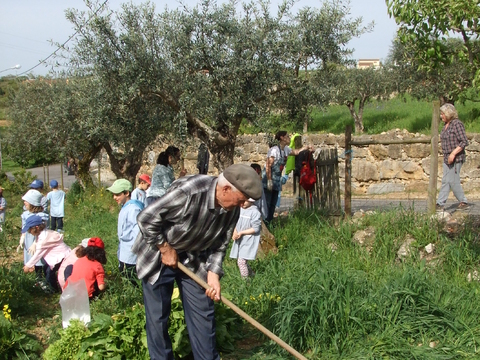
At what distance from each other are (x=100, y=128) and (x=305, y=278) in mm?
4455

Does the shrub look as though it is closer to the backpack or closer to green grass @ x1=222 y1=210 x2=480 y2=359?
the backpack

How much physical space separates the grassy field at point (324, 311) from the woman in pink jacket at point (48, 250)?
9.4 inches

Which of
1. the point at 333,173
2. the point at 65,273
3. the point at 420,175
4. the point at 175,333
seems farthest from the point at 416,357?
the point at 420,175

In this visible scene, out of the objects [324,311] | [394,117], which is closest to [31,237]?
[324,311]

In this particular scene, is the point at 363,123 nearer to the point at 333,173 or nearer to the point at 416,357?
the point at 333,173

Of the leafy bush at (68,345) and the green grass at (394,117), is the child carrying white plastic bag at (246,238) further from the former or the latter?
the green grass at (394,117)

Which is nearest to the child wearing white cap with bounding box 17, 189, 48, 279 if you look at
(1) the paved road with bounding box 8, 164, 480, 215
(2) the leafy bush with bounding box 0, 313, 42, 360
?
(2) the leafy bush with bounding box 0, 313, 42, 360

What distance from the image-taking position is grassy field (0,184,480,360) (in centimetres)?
453

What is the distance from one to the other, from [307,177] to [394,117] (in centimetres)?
1517

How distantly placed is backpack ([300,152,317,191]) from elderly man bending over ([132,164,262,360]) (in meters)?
5.22

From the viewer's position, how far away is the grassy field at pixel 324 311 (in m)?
4.53

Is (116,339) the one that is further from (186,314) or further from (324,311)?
(324,311)

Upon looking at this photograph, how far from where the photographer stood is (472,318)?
4.70 metres

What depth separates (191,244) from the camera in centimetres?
398
